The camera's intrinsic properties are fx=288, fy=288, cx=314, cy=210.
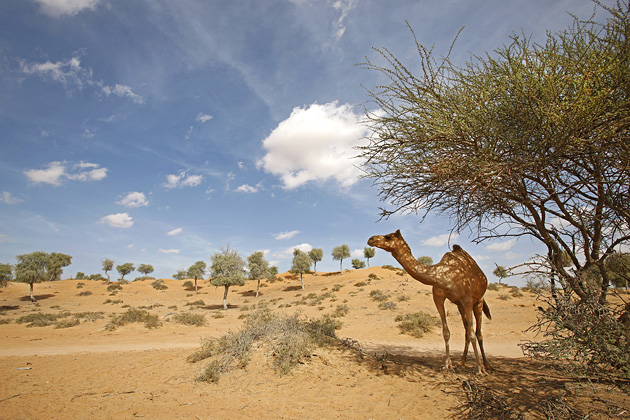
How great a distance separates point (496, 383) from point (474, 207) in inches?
149

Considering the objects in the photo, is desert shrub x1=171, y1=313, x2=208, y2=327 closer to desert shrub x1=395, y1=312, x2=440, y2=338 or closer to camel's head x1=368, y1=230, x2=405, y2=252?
desert shrub x1=395, y1=312, x2=440, y2=338

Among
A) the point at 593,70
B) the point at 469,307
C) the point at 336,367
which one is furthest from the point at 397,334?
the point at 593,70

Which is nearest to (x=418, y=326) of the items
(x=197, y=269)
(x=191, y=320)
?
(x=191, y=320)

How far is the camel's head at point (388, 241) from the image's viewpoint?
19.9 feet

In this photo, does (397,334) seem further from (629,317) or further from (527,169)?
(527,169)

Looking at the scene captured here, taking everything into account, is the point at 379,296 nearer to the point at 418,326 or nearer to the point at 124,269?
the point at 418,326

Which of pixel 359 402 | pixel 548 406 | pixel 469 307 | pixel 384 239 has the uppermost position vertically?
pixel 384 239

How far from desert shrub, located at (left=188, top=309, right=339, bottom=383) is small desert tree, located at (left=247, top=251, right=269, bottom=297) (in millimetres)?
33806

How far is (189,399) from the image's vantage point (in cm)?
629

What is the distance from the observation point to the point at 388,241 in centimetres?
618

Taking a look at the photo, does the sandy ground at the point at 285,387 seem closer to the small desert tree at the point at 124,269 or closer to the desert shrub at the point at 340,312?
the desert shrub at the point at 340,312

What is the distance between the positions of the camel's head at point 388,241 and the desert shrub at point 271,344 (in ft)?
12.4

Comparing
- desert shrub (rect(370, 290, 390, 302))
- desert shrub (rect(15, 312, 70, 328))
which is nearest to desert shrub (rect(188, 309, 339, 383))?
desert shrub (rect(370, 290, 390, 302))

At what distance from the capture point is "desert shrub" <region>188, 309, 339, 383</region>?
744 cm
